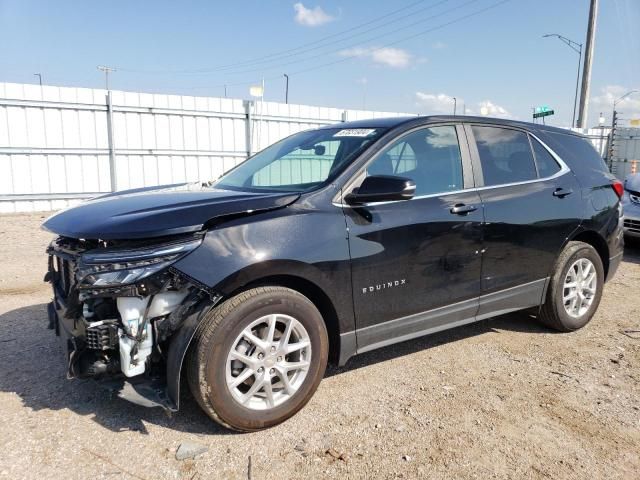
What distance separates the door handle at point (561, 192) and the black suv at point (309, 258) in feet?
0.05

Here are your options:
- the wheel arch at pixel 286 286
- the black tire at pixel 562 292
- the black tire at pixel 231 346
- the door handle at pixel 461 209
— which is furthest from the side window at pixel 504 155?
the black tire at pixel 231 346

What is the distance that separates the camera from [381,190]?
2947mm

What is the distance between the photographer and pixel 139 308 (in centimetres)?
252

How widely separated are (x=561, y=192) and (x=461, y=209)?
48.6 inches

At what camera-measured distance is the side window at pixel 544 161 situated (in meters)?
4.15

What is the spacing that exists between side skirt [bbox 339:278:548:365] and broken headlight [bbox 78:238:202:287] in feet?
3.86

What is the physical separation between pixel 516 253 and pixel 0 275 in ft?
19.9

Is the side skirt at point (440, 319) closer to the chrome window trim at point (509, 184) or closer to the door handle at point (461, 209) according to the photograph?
the door handle at point (461, 209)

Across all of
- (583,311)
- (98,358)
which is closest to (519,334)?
(583,311)

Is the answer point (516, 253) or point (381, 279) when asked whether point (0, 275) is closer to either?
point (381, 279)

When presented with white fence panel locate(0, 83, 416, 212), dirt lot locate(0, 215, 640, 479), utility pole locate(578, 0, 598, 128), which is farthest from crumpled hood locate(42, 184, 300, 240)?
utility pole locate(578, 0, 598, 128)

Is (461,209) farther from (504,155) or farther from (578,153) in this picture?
(578,153)

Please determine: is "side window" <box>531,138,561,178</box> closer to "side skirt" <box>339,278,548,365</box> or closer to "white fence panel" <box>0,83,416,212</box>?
"side skirt" <box>339,278,548,365</box>

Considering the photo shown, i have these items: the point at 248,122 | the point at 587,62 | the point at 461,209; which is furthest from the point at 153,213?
the point at 587,62
